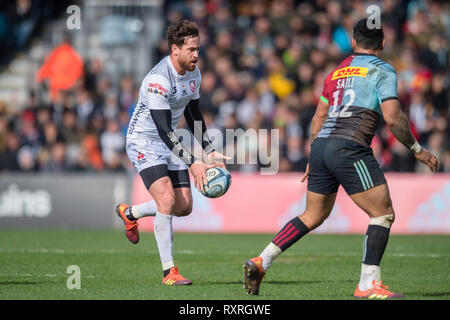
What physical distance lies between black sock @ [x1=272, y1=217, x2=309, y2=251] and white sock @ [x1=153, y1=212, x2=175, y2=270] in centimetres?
142

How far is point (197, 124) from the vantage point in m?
9.12

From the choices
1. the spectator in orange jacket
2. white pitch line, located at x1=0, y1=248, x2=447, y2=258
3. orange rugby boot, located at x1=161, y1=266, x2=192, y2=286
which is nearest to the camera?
orange rugby boot, located at x1=161, y1=266, x2=192, y2=286

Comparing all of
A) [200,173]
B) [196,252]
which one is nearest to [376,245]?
[200,173]

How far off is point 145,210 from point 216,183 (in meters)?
1.61

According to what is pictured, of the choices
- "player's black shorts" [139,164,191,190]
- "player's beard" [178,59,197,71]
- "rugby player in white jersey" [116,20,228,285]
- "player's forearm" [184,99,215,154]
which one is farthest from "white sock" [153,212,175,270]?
"player's beard" [178,59,197,71]

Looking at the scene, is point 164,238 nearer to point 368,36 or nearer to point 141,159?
point 141,159

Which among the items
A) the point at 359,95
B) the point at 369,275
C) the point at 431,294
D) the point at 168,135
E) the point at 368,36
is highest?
the point at 368,36

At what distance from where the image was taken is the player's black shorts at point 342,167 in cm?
738

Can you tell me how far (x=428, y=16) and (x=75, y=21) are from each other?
9.52 meters

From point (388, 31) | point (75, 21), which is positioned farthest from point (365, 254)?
point (75, 21)

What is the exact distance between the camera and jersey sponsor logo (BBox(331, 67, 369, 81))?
7.47 m

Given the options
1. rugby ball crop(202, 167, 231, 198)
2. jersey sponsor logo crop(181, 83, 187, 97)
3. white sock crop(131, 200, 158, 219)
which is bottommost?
white sock crop(131, 200, 158, 219)

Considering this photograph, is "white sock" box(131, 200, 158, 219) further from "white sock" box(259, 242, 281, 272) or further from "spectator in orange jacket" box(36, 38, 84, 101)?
"spectator in orange jacket" box(36, 38, 84, 101)

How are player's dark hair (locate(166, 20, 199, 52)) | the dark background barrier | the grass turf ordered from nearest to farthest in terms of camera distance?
the grass turf, player's dark hair (locate(166, 20, 199, 52)), the dark background barrier
